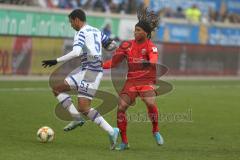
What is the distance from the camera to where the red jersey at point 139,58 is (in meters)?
11.5

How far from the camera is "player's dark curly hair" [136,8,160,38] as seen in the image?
11.5 metres

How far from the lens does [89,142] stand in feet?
39.9

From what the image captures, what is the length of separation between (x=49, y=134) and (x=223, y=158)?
3.03 meters

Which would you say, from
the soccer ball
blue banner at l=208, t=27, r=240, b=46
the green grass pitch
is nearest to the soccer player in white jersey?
the green grass pitch

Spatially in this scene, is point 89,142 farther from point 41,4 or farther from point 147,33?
point 41,4

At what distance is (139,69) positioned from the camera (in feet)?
38.3

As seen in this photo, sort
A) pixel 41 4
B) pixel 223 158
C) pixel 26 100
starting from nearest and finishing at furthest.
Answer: pixel 223 158, pixel 26 100, pixel 41 4

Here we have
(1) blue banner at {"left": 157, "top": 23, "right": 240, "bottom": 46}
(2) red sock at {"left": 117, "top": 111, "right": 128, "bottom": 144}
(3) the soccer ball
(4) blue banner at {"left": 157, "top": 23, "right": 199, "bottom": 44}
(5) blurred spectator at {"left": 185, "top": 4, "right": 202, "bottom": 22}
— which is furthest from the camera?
(5) blurred spectator at {"left": 185, "top": 4, "right": 202, "bottom": 22}

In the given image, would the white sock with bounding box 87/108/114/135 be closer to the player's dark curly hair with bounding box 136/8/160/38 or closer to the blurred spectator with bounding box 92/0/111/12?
the player's dark curly hair with bounding box 136/8/160/38

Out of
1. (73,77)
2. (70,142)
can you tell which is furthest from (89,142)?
(73,77)

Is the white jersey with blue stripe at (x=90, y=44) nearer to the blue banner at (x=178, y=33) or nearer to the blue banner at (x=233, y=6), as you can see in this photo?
the blue banner at (x=178, y=33)

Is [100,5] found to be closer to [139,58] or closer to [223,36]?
[223,36]

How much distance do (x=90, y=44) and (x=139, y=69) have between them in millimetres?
934

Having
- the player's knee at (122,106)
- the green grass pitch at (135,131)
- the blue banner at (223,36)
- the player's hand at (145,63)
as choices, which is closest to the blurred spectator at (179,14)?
the blue banner at (223,36)
